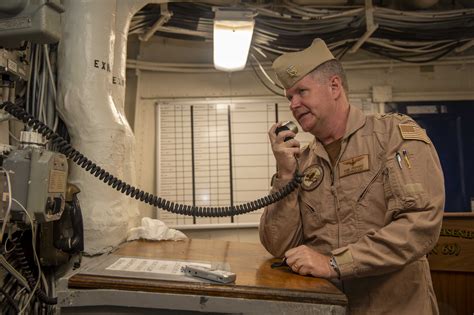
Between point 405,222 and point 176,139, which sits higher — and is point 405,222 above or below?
below

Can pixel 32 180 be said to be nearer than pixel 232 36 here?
Yes

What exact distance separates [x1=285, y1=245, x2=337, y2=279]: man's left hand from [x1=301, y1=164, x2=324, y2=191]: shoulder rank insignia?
0.29 meters

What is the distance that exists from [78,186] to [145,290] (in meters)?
0.80

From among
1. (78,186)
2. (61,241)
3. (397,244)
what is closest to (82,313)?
(61,241)

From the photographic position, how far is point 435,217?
1114 millimetres

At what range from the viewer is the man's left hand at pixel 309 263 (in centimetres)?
110

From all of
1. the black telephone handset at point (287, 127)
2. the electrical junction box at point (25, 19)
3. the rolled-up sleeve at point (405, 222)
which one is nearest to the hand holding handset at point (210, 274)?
the rolled-up sleeve at point (405, 222)

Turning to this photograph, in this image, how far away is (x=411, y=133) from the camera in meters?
1.24

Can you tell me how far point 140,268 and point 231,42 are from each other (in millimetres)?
1579

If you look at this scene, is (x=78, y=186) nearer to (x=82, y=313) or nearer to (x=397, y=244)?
(x=82, y=313)

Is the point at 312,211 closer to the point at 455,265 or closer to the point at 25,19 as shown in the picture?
the point at 25,19

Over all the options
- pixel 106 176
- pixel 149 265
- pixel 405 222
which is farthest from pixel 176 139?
pixel 405 222

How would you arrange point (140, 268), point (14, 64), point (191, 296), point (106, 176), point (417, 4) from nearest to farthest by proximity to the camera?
point (191, 296)
point (140, 268)
point (14, 64)
point (106, 176)
point (417, 4)

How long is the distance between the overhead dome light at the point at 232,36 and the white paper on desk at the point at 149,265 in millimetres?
1410
